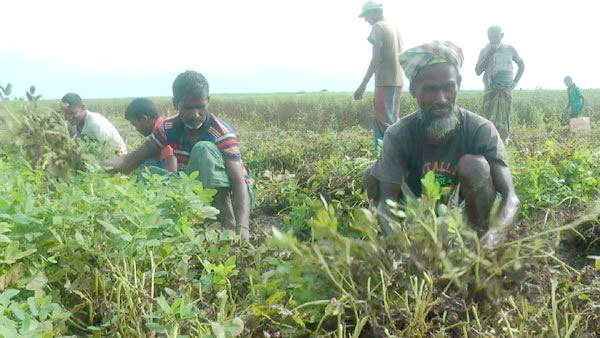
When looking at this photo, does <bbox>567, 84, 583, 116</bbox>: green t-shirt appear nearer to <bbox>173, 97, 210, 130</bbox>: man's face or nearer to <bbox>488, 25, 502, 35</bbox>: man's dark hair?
<bbox>488, 25, 502, 35</bbox>: man's dark hair

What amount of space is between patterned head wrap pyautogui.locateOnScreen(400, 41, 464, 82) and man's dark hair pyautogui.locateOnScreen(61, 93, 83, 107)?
3.58 meters

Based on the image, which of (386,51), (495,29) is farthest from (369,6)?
(495,29)

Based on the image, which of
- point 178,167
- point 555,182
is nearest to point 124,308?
point 178,167

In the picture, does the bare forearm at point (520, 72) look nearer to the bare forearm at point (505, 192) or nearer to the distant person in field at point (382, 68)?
the distant person in field at point (382, 68)

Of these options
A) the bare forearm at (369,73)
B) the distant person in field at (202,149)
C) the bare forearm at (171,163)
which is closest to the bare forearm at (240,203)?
the distant person in field at (202,149)

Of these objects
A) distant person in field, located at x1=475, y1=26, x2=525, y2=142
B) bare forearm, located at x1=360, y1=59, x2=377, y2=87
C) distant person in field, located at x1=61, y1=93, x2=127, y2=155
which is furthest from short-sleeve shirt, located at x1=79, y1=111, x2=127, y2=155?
distant person in field, located at x1=475, y1=26, x2=525, y2=142

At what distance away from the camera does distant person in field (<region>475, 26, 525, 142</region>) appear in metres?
7.46

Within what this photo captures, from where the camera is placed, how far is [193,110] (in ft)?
11.5

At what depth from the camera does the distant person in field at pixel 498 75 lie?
24.5 feet

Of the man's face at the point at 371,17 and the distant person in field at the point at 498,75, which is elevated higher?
the man's face at the point at 371,17

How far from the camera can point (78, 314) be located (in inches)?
77.0

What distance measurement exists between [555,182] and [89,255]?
2947mm

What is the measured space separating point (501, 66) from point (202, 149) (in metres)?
5.39

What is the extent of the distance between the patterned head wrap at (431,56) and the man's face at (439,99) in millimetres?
27
